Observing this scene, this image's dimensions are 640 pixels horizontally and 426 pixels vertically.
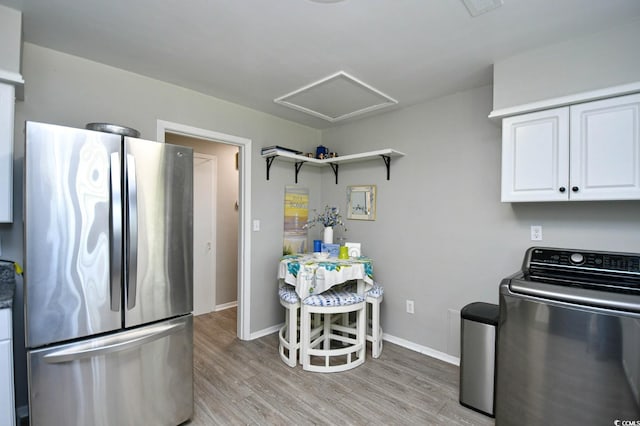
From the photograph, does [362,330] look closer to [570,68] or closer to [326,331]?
[326,331]

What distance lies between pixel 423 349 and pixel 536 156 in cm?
202

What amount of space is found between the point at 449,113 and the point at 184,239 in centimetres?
251

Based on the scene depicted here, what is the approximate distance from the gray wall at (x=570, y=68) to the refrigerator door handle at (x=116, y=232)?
2.50 meters

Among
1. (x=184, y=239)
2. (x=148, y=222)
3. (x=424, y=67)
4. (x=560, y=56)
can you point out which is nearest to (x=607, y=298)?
(x=560, y=56)

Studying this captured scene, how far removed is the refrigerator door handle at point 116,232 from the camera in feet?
5.23

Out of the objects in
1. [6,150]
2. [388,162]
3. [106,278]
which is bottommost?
[106,278]

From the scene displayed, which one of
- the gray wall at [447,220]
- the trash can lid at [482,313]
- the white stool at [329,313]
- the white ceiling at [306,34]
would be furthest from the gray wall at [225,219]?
the trash can lid at [482,313]

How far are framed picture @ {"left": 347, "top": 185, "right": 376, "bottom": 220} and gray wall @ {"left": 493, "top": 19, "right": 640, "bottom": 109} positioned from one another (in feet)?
5.06

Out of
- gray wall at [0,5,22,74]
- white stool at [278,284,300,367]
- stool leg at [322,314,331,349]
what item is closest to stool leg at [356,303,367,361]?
stool leg at [322,314,331,349]

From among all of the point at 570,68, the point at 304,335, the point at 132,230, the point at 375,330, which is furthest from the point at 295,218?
the point at 570,68

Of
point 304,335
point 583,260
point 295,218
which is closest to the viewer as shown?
Result: point 583,260

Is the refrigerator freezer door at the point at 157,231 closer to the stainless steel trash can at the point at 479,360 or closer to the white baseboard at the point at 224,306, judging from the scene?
the stainless steel trash can at the point at 479,360

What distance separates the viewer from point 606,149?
1737 millimetres

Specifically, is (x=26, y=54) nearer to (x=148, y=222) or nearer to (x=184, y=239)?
(x=148, y=222)
